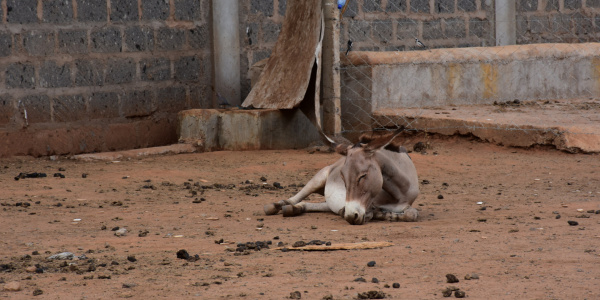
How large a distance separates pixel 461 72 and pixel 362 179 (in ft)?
18.3

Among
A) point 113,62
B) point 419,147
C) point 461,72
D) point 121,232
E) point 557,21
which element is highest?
point 557,21

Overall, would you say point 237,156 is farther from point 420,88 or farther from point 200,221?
point 200,221

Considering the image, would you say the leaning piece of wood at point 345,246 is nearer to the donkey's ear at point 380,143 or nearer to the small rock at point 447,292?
the donkey's ear at point 380,143

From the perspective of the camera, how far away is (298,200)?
6.51m

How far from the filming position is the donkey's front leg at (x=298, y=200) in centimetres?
624

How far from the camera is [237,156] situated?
942cm

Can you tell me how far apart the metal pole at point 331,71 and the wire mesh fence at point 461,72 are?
0.49 metres

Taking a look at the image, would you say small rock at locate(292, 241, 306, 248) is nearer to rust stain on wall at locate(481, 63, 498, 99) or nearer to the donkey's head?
the donkey's head

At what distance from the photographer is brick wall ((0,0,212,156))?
9.12 metres

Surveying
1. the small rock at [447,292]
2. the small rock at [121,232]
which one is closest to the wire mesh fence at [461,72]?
the small rock at [121,232]

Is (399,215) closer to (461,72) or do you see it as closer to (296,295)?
(296,295)

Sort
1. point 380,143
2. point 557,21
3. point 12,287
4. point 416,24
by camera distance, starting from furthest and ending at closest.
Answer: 1. point 557,21
2. point 416,24
3. point 380,143
4. point 12,287

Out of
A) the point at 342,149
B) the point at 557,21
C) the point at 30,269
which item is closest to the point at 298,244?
the point at 342,149

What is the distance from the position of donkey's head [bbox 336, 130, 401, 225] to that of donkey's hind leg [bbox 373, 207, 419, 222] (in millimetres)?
147
